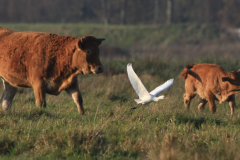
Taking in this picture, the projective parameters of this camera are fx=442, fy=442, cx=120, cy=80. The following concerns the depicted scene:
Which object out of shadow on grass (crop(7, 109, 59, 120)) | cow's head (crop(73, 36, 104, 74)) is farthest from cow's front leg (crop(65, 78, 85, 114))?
shadow on grass (crop(7, 109, 59, 120))

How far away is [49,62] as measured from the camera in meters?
8.84

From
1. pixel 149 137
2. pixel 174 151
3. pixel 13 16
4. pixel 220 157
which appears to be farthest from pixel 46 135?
pixel 13 16

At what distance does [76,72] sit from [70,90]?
493 mm

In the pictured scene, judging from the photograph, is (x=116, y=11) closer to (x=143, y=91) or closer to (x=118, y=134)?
(x=143, y=91)

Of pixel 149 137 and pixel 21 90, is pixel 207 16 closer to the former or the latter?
pixel 21 90

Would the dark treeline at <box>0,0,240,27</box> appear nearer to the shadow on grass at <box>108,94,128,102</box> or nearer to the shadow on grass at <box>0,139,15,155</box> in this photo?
the shadow on grass at <box>108,94,128,102</box>

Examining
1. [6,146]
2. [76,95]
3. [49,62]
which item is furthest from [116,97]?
[6,146]

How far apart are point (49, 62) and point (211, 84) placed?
12.7ft

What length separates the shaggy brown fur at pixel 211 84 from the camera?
9.99m

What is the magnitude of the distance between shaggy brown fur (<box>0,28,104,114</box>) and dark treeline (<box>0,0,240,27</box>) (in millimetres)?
50253

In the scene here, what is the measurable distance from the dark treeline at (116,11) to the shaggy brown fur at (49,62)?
5025cm

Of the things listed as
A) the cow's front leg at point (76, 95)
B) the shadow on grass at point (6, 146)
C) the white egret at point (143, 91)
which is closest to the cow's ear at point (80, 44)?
the cow's front leg at point (76, 95)

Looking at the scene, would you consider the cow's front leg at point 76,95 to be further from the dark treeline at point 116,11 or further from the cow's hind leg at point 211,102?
the dark treeline at point 116,11

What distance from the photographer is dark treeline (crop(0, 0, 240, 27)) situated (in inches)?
2365
